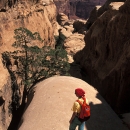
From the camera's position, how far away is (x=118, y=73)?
17.7 m

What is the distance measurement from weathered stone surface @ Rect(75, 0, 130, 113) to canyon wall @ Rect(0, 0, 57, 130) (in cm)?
696

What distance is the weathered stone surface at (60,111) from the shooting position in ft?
37.4

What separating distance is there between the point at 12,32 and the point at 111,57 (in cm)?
1003

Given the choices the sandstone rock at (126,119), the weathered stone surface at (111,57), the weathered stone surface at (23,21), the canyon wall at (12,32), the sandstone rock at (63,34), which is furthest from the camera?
the sandstone rock at (63,34)

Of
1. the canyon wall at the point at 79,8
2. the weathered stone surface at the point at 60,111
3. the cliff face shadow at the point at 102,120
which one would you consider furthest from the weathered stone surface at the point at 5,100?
the canyon wall at the point at 79,8

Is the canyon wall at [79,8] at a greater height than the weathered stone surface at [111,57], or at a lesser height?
lesser

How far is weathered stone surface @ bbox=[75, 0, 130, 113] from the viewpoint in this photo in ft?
56.0

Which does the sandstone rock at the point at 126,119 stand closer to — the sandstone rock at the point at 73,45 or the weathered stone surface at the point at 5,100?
the weathered stone surface at the point at 5,100

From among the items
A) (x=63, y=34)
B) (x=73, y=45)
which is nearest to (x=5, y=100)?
(x=73, y=45)

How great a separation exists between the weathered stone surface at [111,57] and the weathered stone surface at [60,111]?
2.98m

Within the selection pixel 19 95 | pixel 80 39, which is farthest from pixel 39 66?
pixel 80 39

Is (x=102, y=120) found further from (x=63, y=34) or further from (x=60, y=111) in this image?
(x=63, y=34)

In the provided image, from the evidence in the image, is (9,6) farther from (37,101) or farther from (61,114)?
(61,114)

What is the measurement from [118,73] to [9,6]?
13510 millimetres
